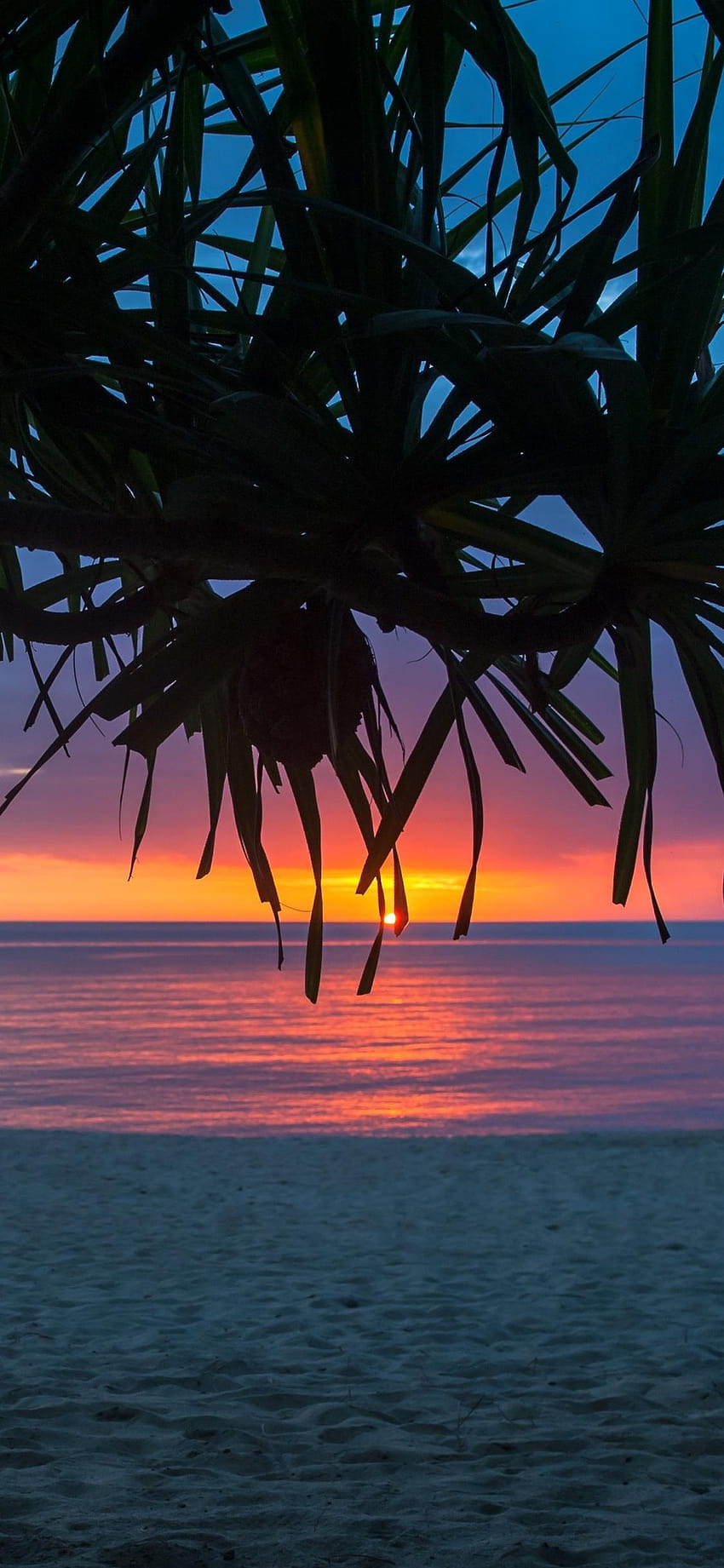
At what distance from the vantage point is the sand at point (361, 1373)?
6.94ft

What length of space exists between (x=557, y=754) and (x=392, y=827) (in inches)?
7.4

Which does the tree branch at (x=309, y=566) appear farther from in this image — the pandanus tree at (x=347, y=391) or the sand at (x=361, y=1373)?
the sand at (x=361, y=1373)

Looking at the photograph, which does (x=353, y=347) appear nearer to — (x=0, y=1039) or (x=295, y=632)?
(x=295, y=632)

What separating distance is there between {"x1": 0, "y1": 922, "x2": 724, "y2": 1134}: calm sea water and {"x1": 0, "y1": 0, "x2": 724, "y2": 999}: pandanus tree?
25.5 ft

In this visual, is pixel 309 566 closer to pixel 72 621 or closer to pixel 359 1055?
pixel 72 621

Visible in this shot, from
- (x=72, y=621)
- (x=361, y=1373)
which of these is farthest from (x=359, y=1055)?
(x=72, y=621)

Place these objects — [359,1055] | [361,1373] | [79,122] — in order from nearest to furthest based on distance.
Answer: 1. [79,122]
2. [361,1373]
3. [359,1055]

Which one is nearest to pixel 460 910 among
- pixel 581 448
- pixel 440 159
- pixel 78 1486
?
pixel 581 448

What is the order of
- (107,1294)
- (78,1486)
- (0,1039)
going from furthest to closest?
(0,1039), (107,1294), (78,1486)

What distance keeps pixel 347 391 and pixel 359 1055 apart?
41.9ft

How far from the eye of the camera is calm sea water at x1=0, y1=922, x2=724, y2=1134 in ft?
30.5

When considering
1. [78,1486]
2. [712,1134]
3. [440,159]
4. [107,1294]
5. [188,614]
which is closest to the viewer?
[440,159]

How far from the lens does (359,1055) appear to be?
13.2 meters

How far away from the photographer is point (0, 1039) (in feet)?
48.0
